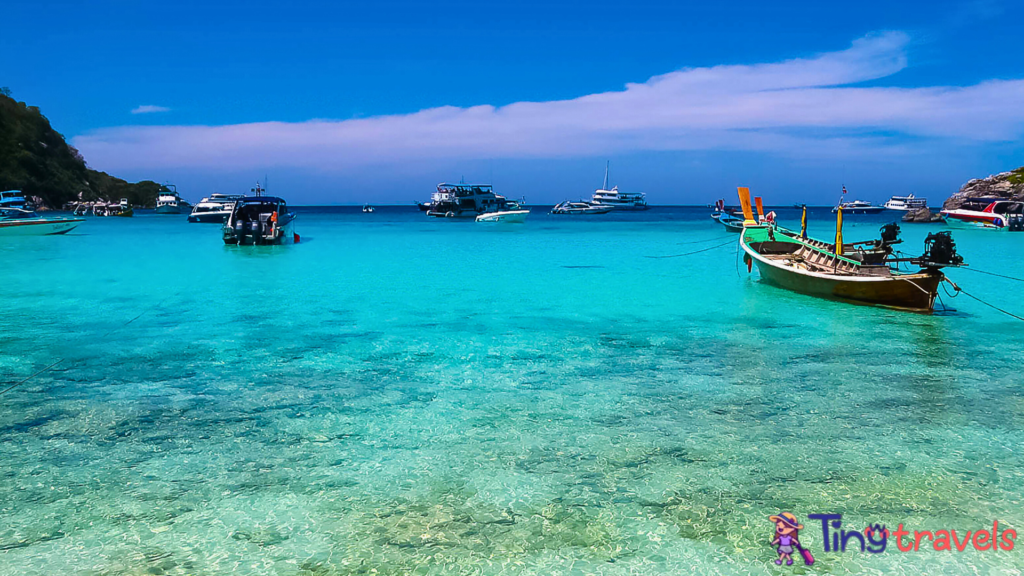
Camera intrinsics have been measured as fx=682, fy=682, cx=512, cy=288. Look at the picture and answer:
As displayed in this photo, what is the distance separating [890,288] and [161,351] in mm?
16259

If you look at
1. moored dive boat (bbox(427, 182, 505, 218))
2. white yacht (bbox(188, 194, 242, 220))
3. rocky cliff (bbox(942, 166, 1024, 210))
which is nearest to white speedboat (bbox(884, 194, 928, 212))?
rocky cliff (bbox(942, 166, 1024, 210))

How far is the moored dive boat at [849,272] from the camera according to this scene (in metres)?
15.6

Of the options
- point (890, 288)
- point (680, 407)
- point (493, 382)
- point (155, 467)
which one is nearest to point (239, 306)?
point (493, 382)

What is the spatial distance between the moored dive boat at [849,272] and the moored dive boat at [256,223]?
3083 centimetres

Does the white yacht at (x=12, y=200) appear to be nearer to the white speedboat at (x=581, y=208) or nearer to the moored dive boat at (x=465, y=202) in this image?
the moored dive boat at (x=465, y=202)

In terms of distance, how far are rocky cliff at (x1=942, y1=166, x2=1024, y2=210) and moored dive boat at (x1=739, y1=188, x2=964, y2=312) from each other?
7479 centimetres

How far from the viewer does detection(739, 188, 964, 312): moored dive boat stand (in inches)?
616

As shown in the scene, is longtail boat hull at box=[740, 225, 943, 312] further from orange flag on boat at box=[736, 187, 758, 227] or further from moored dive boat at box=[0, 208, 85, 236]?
moored dive boat at box=[0, 208, 85, 236]

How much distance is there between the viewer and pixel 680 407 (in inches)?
355

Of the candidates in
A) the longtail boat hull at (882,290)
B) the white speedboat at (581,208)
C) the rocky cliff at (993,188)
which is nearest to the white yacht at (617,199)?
the white speedboat at (581,208)

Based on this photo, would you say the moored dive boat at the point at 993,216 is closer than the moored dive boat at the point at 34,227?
No

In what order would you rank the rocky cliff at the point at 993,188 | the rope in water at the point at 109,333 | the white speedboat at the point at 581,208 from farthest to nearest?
the white speedboat at the point at 581,208 < the rocky cliff at the point at 993,188 < the rope in water at the point at 109,333

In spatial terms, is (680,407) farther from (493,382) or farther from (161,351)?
(161,351)

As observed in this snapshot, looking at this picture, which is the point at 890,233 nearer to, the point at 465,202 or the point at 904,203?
the point at 465,202
